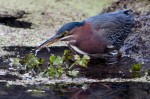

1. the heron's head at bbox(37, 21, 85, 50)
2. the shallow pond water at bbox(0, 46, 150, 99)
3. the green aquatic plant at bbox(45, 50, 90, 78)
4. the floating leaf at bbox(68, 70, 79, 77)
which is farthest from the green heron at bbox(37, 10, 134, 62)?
the floating leaf at bbox(68, 70, 79, 77)

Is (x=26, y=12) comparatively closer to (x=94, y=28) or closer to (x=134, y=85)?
(x=94, y=28)

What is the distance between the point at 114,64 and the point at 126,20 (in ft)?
2.13

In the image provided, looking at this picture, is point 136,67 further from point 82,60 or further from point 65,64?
point 65,64

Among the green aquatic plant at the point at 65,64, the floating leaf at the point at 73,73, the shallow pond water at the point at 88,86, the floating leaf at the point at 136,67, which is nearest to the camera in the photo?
the shallow pond water at the point at 88,86

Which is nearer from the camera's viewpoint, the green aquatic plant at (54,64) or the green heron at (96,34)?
the green aquatic plant at (54,64)

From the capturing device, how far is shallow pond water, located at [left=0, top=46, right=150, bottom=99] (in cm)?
434

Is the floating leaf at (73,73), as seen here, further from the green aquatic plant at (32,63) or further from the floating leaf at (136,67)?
the floating leaf at (136,67)

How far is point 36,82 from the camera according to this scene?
15.5 ft

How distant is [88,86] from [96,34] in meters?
1.01

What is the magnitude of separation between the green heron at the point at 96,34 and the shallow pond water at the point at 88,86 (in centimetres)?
25

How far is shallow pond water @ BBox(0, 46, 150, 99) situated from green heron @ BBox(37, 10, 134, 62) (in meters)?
0.25

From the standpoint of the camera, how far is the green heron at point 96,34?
5258 millimetres

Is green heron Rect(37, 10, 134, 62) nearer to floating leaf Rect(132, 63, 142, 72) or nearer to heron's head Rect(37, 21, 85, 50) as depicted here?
heron's head Rect(37, 21, 85, 50)

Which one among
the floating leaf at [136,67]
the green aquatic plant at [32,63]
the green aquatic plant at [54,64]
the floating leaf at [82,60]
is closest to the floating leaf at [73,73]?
the green aquatic plant at [54,64]
